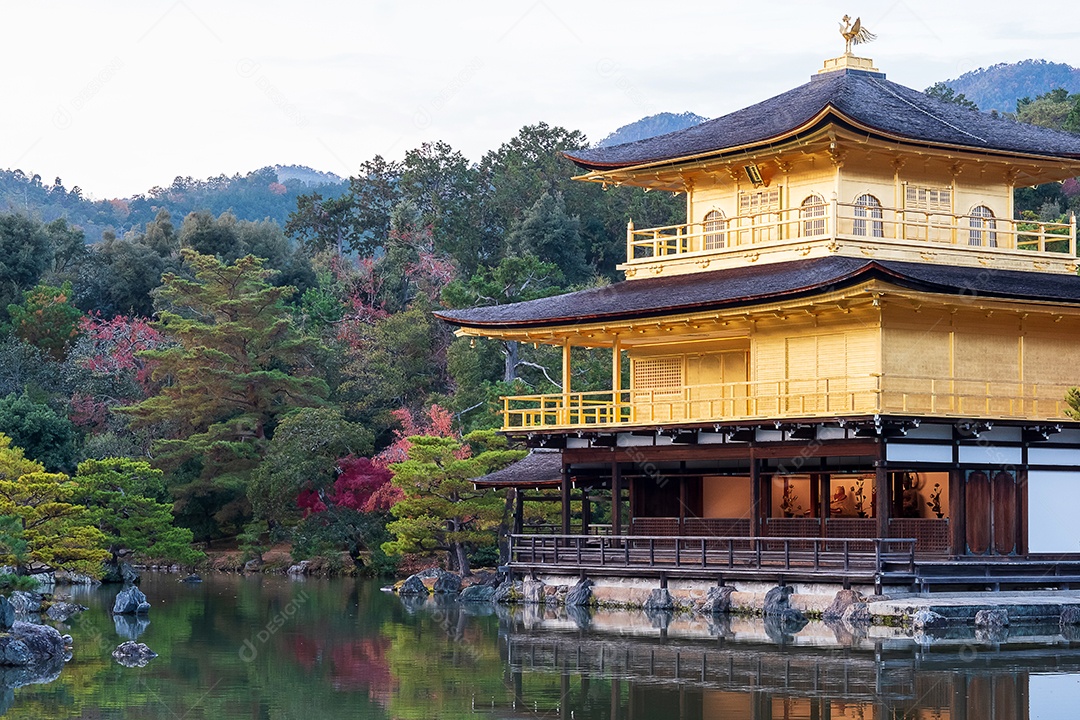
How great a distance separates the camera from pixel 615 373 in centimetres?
3759

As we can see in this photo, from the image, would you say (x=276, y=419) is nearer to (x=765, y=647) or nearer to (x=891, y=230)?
(x=891, y=230)

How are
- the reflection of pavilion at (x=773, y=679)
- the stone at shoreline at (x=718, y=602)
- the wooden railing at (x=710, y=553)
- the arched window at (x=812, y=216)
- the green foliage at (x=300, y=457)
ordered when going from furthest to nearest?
the green foliage at (x=300, y=457)
the arched window at (x=812, y=216)
the stone at shoreline at (x=718, y=602)
the wooden railing at (x=710, y=553)
the reflection of pavilion at (x=773, y=679)

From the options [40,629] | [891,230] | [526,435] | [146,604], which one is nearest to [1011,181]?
[891,230]

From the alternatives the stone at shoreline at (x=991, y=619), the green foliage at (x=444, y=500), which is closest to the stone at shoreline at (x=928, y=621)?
the stone at shoreline at (x=991, y=619)

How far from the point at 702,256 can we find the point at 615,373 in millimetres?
3210

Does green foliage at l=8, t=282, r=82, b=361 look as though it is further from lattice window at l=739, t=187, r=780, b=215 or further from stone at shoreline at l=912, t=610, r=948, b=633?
stone at shoreline at l=912, t=610, r=948, b=633

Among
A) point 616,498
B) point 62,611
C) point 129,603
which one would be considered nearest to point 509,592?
point 616,498

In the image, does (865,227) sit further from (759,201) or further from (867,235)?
(759,201)

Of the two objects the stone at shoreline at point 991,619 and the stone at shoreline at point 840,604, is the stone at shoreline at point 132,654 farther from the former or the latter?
the stone at shoreline at point 991,619

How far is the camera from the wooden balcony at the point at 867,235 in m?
34.6

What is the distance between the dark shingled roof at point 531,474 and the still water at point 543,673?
700 centimetres

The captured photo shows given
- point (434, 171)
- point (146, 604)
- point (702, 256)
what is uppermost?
point (434, 171)

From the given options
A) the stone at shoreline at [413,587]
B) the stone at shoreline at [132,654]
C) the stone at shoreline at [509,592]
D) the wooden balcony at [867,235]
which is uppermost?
the wooden balcony at [867,235]

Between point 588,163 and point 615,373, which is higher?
point 588,163
